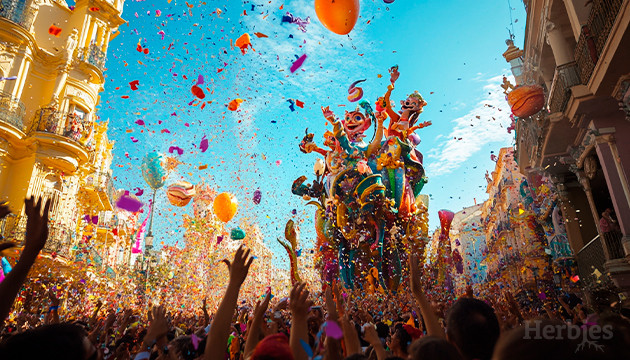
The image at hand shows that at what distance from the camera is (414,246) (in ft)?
56.7

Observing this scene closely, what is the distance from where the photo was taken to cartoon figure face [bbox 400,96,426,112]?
710 inches

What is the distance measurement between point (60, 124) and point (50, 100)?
1.28 meters

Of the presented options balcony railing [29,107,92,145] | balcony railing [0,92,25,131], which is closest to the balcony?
balcony railing [29,107,92,145]

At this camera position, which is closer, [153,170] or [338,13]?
[338,13]

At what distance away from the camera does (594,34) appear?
8773 millimetres

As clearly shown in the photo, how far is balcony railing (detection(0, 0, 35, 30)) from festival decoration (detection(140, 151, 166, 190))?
664cm

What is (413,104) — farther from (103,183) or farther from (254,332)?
(103,183)

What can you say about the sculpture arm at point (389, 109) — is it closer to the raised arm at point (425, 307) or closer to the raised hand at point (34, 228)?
the raised arm at point (425, 307)

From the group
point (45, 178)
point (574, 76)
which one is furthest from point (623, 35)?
point (45, 178)

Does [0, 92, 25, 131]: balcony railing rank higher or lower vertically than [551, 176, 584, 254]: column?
higher

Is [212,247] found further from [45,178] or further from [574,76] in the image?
[574,76]

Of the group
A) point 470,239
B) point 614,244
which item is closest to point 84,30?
point 614,244

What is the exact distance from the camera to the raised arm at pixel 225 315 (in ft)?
7.75

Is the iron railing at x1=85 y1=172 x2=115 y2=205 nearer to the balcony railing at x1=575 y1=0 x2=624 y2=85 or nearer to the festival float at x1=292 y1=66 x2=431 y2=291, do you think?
the festival float at x1=292 y1=66 x2=431 y2=291
